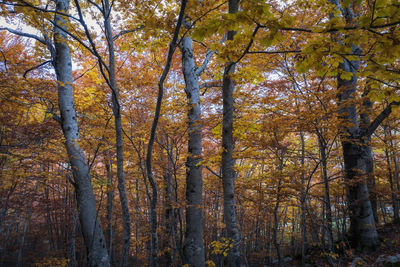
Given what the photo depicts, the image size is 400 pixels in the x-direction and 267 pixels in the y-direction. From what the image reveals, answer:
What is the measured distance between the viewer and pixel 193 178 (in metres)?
4.21

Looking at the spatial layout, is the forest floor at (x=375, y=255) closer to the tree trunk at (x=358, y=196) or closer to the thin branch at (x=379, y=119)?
the tree trunk at (x=358, y=196)

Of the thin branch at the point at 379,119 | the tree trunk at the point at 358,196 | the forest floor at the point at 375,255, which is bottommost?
the forest floor at the point at 375,255

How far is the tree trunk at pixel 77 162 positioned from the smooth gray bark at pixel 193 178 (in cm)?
186

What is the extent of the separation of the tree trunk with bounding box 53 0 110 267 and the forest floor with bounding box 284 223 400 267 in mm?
4231

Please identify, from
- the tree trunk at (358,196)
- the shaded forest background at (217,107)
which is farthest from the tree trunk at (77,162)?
the tree trunk at (358,196)

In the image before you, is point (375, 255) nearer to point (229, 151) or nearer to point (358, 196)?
point (358, 196)

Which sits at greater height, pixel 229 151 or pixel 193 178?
pixel 229 151

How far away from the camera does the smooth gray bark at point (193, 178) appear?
3951 mm

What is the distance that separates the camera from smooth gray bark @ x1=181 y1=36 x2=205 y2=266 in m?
3.95

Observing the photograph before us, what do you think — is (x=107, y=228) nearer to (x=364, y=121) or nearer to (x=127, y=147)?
(x=127, y=147)

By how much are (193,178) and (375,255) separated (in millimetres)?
4410

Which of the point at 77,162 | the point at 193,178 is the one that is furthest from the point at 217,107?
the point at 77,162

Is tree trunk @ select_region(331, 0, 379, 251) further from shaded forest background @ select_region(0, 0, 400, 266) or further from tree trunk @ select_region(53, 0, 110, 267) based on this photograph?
tree trunk @ select_region(53, 0, 110, 267)

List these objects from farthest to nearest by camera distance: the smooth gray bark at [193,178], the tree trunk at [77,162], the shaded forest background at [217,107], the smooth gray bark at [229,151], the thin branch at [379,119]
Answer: the thin branch at [379,119] → the tree trunk at [77,162] → the smooth gray bark at [193,178] → the smooth gray bark at [229,151] → the shaded forest background at [217,107]
